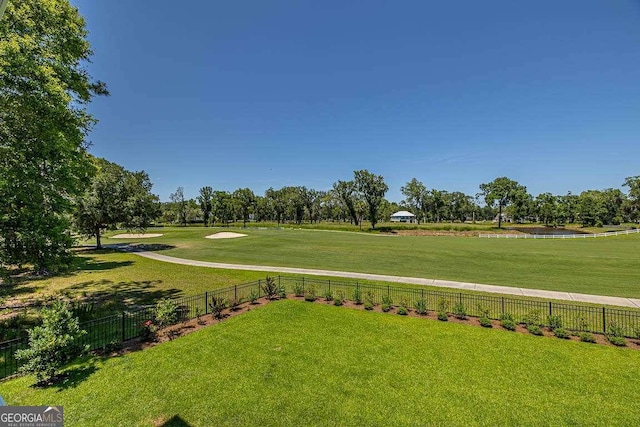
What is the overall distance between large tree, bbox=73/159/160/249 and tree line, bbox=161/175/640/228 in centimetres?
5000

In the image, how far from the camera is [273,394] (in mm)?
8039

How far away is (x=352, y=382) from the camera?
8.62 meters

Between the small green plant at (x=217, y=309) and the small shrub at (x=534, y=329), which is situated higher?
the small green plant at (x=217, y=309)

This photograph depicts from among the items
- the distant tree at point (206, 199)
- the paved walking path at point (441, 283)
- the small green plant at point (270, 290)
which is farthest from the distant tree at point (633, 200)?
the distant tree at point (206, 199)

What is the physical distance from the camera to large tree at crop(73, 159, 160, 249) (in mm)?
36706

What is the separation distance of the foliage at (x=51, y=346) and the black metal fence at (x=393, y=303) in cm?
70

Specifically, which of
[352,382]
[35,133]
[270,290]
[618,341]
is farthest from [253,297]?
[618,341]

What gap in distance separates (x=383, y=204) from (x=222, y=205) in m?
62.3

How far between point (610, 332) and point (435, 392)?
9451 millimetres

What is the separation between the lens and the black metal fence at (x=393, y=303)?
11523 mm

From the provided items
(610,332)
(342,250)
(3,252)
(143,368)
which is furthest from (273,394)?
(342,250)

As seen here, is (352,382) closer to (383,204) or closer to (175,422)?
(175,422)

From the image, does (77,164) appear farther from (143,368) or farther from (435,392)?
(435,392)

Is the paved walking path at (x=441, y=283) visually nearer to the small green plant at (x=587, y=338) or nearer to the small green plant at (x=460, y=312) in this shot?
the small green plant at (x=460, y=312)
